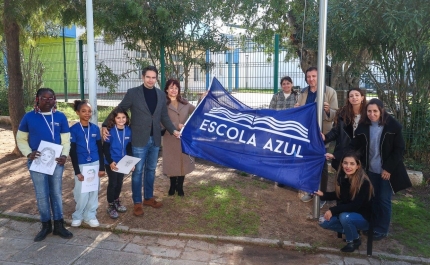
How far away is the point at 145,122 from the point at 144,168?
74 cm

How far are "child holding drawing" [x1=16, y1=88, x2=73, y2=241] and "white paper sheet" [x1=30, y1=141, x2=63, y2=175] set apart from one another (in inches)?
0.8

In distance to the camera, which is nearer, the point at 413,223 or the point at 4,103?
the point at 413,223

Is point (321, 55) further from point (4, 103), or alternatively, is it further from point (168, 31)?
point (4, 103)

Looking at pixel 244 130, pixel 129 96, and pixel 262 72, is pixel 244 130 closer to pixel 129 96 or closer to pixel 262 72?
pixel 129 96

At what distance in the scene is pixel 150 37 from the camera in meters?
9.08

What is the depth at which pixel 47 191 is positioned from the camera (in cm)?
479

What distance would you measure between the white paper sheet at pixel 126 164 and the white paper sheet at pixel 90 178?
0.93 ft

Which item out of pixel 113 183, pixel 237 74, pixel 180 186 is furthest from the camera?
pixel 237 74

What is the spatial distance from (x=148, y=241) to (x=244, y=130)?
182 cm

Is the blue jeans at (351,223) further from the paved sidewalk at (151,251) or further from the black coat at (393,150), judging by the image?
the black coat at (393,150)

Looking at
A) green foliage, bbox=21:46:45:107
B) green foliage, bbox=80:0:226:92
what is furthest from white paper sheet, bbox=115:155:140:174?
green foliage, bbox=21:46:45:107

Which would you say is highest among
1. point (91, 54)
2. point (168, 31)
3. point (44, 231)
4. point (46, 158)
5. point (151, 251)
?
point (168, 31)

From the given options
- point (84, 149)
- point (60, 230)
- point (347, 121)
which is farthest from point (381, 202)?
point (60, 230)

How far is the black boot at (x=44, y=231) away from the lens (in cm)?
479
